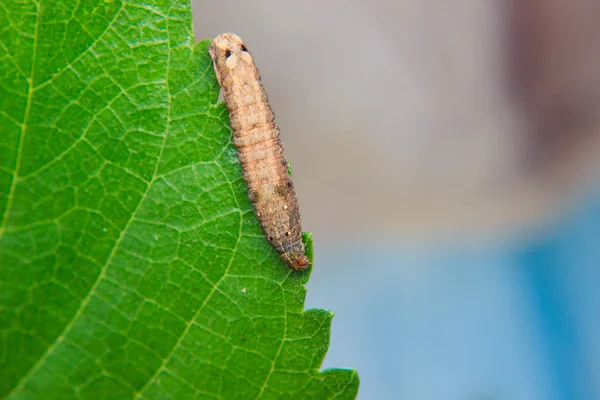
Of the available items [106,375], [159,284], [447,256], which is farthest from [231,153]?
[447,256]

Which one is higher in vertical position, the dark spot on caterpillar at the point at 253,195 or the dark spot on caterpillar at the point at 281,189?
the dark spot on caterpillar at the point at 281,189

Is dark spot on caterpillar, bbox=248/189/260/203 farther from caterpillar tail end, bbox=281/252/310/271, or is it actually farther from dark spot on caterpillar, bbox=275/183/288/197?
caterpillar tail end, bbox=281/252/310/271

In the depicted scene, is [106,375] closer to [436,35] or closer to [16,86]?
[16,86]

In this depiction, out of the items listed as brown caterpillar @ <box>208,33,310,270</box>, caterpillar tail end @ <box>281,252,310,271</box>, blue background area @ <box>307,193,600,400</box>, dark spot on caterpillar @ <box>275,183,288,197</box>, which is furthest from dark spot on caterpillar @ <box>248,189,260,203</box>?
blue background area @ <box>307,193,600,400</box>

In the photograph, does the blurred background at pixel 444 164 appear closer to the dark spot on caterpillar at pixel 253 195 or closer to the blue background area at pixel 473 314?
the blue background area at pixel 473 314

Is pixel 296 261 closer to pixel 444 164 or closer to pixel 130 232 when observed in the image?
pixel 130 232

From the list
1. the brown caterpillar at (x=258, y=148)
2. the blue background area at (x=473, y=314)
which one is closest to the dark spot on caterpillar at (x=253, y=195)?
the brown caterpillar at (x=258, y=148)
